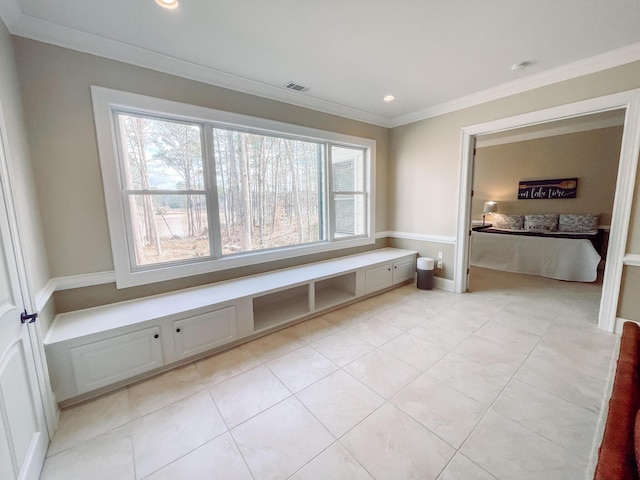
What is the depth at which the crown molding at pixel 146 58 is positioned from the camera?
72.6 inches

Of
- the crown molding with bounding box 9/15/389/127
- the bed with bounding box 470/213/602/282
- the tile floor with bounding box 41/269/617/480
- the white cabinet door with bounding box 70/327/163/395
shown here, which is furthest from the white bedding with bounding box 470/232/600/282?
the white cabinet door with bounding box 70/327/163/395

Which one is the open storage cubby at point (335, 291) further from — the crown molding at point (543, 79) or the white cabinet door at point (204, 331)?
the crown molding at point (543, 79)

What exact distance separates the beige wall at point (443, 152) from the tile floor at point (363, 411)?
1402 millimetres

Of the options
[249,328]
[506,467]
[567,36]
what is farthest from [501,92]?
[249,328]

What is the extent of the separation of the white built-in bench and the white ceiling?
2.09 metres

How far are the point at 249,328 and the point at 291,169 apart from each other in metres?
2.02

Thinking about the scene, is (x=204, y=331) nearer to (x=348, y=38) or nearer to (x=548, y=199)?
(x=348, y=38)

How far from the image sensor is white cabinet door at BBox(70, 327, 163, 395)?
1798 millimetres

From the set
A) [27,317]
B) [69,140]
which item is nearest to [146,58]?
[69,140]

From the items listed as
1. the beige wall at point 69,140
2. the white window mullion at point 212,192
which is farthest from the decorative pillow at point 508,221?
the beige wall at point 69,140

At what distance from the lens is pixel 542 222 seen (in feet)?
19.2

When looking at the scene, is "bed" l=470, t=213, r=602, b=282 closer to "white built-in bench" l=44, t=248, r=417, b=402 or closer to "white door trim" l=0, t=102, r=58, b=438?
"white built-in bench" l=44, t=248, r=417, b=402

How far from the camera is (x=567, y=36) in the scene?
84.0 inches

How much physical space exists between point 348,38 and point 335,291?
2.85 m
